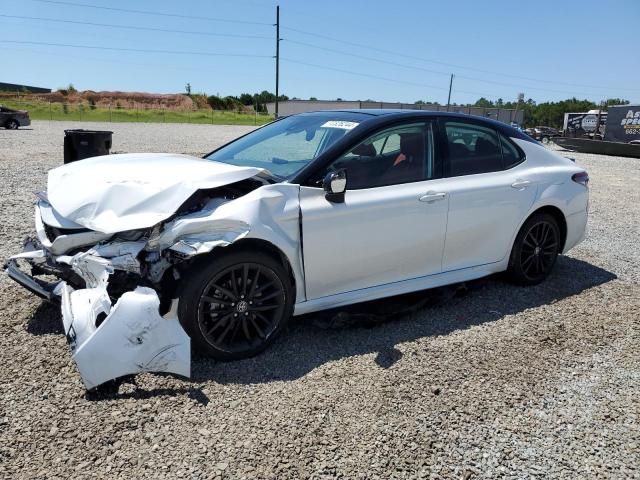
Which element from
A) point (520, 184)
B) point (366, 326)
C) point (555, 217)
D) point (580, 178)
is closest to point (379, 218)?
point (366, 326)

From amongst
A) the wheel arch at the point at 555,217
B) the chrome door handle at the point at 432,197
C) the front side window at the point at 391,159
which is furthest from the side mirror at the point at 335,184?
the wheel arch at the point at 555,217

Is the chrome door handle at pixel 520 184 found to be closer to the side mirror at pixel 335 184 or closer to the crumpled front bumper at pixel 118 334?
the side mirror at pixel 335 184

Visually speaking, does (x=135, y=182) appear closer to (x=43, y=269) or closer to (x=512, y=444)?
(x=43, y=269)

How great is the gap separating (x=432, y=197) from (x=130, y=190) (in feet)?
7.36

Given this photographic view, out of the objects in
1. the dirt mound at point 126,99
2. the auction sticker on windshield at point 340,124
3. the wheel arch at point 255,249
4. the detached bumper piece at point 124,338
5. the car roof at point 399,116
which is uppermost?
the dirt mound at point 126,99

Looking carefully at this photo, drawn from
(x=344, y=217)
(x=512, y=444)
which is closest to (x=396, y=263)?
(x=344, y=217)

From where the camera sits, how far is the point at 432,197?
13.4ft

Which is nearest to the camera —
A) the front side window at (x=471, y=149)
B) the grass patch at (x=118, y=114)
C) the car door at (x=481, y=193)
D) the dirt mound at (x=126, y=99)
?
the car door at (x=481, y=193)

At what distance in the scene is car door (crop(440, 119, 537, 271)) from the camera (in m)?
4.28

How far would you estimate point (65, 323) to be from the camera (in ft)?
10.0

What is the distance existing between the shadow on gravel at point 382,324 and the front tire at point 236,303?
155mm

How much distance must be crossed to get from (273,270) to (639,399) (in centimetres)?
245

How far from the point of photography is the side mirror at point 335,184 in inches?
137

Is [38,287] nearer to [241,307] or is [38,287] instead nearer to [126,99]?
[241,307]
